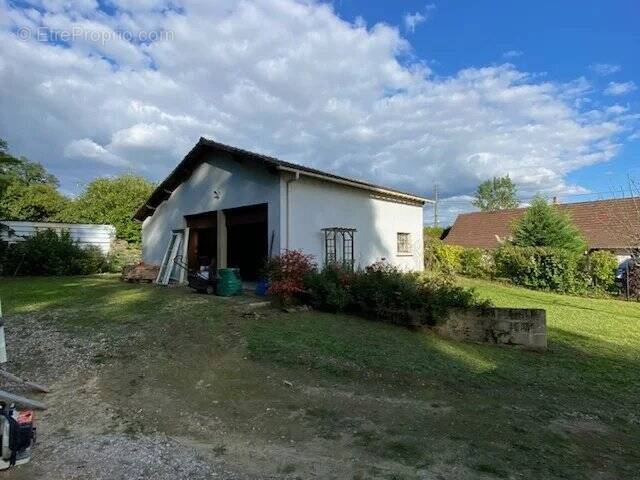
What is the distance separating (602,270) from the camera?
628 inches

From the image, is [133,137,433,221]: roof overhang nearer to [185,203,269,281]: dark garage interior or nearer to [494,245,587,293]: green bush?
[185,203,269,281]: dark garage interior

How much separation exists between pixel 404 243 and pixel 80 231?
50.3ft

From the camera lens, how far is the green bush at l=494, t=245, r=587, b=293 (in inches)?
647

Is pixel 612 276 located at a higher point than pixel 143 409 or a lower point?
higher

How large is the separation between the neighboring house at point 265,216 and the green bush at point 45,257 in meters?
3.38

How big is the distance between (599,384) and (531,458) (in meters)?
2.92

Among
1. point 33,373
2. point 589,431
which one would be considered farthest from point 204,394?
point 589,431

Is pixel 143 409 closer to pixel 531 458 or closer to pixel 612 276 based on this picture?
pixel 531 458

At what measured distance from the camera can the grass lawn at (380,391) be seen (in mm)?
3510

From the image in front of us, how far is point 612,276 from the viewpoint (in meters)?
15.9

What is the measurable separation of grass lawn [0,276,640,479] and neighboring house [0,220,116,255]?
1176cm

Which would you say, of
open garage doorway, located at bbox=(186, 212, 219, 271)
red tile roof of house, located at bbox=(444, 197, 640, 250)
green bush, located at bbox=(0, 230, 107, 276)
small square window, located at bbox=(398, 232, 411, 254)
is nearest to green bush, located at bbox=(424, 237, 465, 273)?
small square window, located at bbox=(398, 232, 411, 254)

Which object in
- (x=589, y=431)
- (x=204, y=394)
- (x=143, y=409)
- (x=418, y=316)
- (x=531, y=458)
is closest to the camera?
(x=531, y=458)

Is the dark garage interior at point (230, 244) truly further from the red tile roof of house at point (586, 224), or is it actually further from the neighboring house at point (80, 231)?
the red tile roof of house at point (586, 224)
